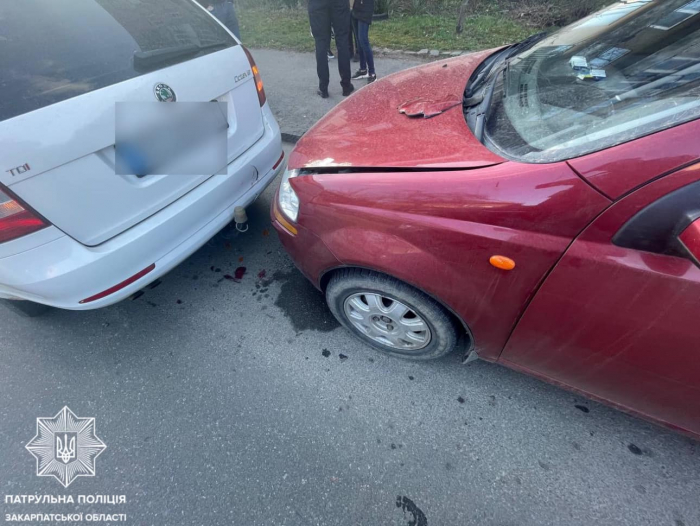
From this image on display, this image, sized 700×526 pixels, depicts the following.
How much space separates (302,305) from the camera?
2277 millimetres

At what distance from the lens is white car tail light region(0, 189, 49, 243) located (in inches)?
53.0

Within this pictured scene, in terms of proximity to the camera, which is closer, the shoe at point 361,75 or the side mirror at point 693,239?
the side mirror at point 693,239

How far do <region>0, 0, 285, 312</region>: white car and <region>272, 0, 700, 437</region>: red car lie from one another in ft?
2.00

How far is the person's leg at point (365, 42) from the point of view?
13.9 ft

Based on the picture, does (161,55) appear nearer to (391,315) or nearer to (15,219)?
(15,219)

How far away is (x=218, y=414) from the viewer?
1.80 metres

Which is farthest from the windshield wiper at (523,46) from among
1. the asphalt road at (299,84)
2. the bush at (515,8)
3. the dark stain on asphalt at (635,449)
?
the bush at (515,8)

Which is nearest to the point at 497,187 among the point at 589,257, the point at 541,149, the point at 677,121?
the point at 541,149

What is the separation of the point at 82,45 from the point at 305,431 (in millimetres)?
2160

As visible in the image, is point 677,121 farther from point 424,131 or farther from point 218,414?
point 218,414

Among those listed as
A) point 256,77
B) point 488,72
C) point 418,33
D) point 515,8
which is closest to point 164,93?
point 256,77

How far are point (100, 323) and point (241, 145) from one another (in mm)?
1458

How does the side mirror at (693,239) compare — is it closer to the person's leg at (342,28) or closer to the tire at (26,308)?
the tire at (26,308)

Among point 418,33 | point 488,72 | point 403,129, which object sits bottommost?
point 403,129
